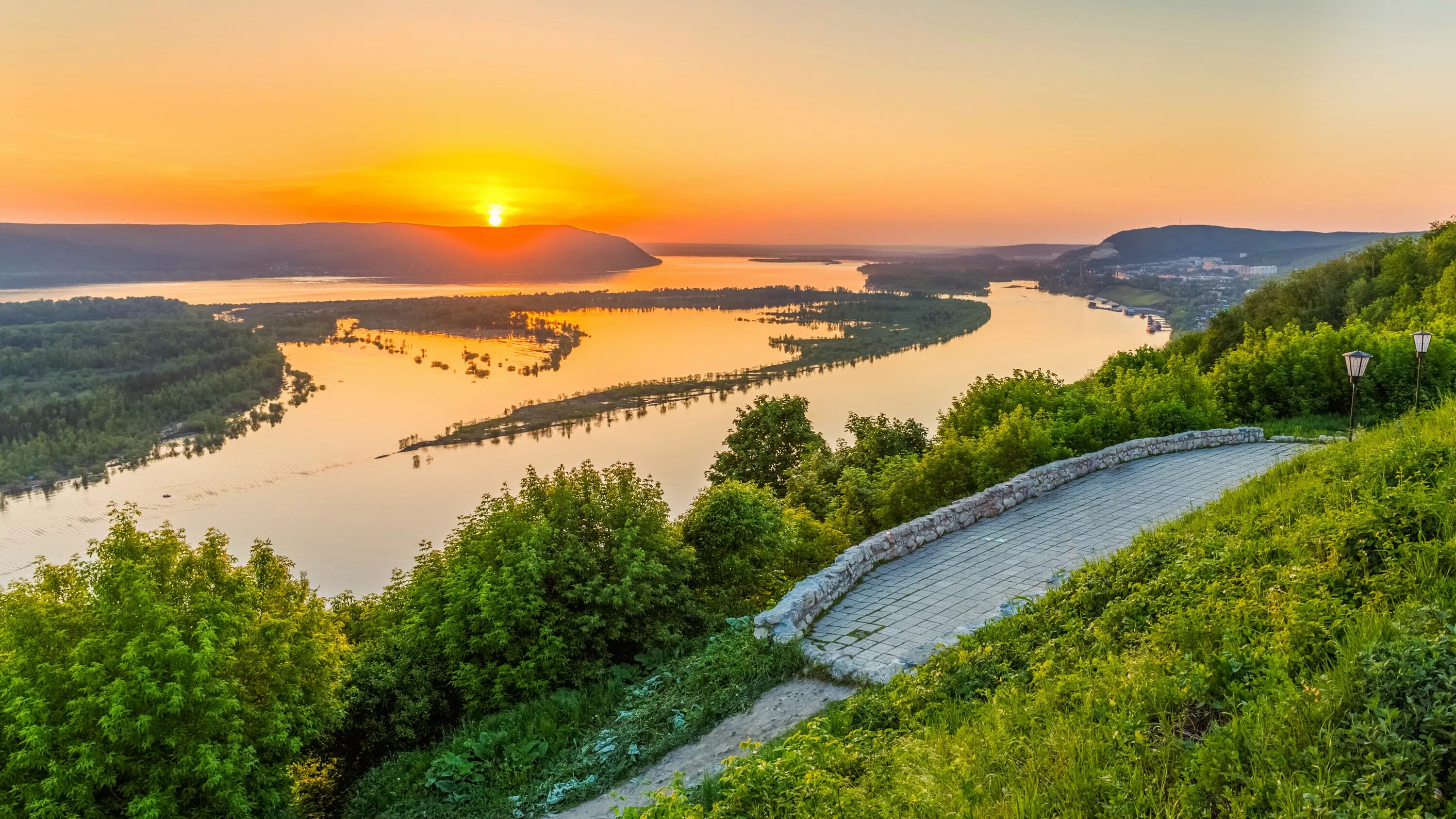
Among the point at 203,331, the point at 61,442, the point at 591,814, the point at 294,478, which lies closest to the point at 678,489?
the point at 294,478

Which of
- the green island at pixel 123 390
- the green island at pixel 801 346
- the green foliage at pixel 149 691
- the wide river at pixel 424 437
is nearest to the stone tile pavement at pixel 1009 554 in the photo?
the green foliage at pixel 149 691

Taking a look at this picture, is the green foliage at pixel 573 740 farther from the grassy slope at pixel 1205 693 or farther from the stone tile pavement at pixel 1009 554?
the grassy slope at pixel 1205 693

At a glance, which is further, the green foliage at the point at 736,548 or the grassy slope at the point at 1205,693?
the green foliage at the point at 736,548

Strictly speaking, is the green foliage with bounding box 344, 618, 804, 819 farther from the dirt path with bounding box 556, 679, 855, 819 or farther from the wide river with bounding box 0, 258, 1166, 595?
the wide river with bounding box 0, 258, 1166, 595

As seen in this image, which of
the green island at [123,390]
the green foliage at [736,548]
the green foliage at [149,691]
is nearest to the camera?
the green foliage at [149,691]

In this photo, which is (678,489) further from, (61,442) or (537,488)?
(61,442)
